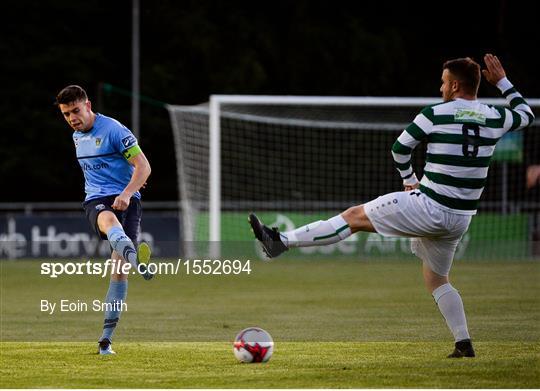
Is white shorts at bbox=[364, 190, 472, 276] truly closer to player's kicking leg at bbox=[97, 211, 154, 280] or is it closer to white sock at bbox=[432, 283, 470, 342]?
white sock at bbox=[432, 283, 470, 342]

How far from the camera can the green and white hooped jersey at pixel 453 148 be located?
8930 mm

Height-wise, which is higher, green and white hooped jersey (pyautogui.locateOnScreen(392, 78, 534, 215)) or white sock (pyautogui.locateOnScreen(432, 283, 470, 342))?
green and white hooped jersey (pyautogui.locateOnScreen(392, 78, 534, 215))

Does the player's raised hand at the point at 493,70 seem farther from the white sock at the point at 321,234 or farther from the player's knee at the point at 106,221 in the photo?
the player's knee at the point at 106,221

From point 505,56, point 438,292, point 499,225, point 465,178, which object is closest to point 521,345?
point 438,292

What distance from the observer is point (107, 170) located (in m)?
10.2

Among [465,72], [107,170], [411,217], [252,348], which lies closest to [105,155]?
[107,170]

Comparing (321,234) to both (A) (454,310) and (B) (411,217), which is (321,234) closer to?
(B) (411,217)

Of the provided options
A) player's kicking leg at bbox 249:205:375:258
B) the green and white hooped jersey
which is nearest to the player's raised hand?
the green and white hooped jersey

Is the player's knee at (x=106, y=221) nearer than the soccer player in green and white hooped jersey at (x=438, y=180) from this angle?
No

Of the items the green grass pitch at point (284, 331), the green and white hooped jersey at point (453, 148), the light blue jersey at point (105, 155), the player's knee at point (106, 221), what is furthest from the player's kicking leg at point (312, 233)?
the light blue jersey at point (105, 155)

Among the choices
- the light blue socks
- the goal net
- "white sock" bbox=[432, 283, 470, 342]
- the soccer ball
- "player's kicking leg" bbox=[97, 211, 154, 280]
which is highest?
the goal net

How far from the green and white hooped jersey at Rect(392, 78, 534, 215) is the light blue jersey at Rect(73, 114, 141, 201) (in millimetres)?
2300

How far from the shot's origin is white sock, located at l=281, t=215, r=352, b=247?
8930 mm

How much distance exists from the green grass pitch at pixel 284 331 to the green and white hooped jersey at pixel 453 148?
1.23 m
